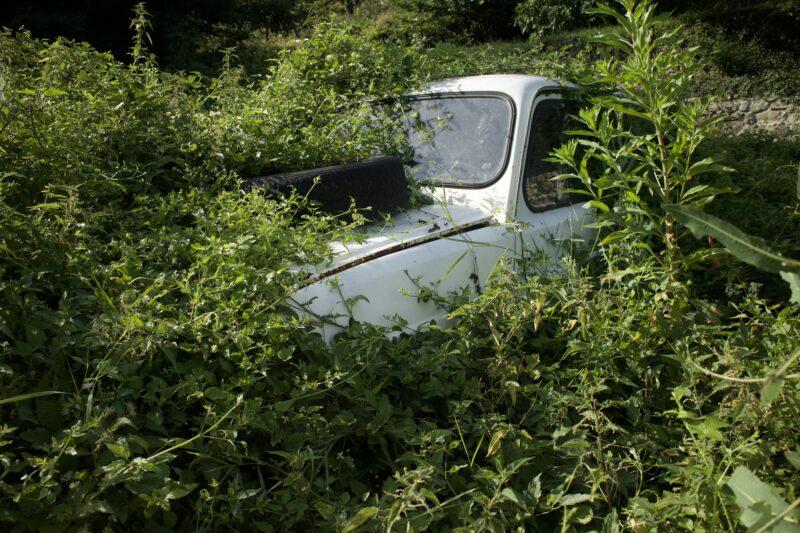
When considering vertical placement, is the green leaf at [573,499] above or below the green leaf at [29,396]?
below

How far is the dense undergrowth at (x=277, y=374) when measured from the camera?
1.90m

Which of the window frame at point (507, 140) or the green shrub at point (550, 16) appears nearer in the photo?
the window frame at point (507, 140)

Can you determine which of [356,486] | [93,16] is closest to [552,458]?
[356,486]

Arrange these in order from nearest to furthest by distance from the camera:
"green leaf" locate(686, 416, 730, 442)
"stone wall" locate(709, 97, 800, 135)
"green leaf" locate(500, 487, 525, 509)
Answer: "green leaf" locate(500, 487, 525, 509), "green leaf" locate(686, 416, 730, 442), "stone wall" locate(709, 97, 800, 135)

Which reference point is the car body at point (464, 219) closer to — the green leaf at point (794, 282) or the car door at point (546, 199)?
the car door at point (546, 199)

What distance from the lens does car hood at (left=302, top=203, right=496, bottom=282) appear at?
277 cm

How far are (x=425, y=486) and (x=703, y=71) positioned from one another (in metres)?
12.8

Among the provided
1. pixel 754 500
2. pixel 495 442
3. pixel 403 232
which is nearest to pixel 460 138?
pixel 403 232

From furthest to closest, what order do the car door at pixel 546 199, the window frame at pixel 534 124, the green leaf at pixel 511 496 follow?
the window frame at pixel 534 124, the car door at pixel 546 199, the green leaf at pixel 511 496

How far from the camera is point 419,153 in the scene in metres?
4.01

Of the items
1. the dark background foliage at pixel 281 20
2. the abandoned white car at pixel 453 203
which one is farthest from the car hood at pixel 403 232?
the dark background foliage at pixel 281 20

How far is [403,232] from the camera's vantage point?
3139 millimetres

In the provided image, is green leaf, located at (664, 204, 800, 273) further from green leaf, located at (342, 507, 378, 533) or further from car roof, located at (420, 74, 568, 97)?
car roof, located at (420, 74, 568, 97)

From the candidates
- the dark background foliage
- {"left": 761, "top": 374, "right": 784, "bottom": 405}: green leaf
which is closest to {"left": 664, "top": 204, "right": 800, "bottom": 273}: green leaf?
{"left": 761, "top": 374, "right": 784, "bottom": 405}: green leaf
